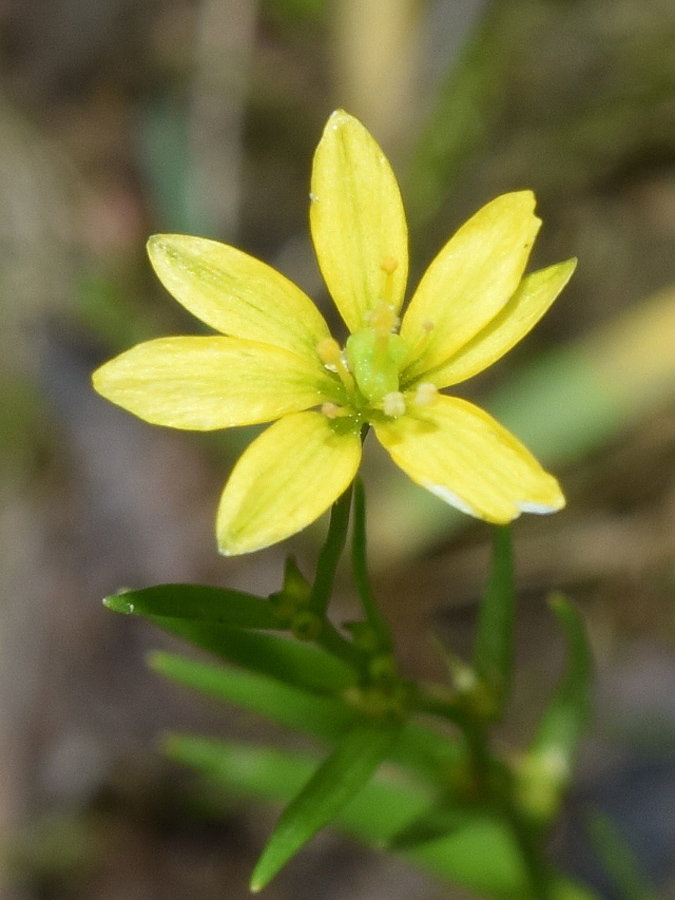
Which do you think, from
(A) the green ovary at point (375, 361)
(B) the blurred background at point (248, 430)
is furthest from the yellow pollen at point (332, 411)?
(B) the blurred background at point (248, 430)

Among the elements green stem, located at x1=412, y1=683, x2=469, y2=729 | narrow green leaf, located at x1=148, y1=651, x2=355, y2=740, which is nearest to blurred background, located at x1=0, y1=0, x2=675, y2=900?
narrow green leaf, located at x1=148, y1=651, x2=355, y2=740

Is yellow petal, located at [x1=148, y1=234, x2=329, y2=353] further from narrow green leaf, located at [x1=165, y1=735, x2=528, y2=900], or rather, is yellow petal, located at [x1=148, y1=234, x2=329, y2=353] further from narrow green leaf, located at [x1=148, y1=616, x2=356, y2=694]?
narrow green leaf, located at [x1=165, y1=735, x2=528, y2=900]

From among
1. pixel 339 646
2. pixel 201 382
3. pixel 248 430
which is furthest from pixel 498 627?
pixel 248 430

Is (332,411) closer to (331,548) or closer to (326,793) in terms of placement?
(331,548)

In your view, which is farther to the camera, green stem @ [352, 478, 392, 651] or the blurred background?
the blurred background

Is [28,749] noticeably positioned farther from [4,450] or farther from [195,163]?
[195,163]

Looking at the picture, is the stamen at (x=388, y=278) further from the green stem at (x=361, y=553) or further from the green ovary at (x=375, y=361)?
the green stem at (x=361, y=553)
